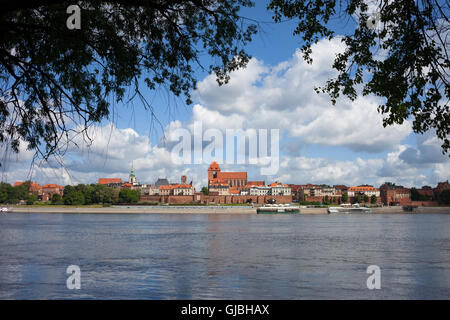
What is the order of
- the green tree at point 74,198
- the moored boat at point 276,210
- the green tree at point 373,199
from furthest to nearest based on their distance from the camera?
1. the green tree at point 373,199
2. the green tree at point 74,198
3. the moored boat at point 276,210

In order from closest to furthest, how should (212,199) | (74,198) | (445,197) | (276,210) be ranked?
(276,210) < (74,198) < (445,197) < (212,199)

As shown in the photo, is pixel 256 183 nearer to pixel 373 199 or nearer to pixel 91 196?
pixel 373 199

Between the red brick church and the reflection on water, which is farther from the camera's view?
the red brick church

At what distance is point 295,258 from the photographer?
63.2 ft

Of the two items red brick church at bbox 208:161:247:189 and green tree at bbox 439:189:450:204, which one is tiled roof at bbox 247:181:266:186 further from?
green tree at bbox 439:189:450:204

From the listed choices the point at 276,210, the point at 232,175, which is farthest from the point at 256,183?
the point at 276,210

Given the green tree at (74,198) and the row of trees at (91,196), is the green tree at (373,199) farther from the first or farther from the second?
the green tree at (74,198)

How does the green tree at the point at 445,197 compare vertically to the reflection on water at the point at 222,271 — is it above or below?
above

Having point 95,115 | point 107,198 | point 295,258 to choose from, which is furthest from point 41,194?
point 95,115

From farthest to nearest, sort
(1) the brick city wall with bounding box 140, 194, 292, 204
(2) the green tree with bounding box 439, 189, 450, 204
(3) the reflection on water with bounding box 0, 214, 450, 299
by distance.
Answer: (1) the brick city wall with bounding box 140, 194, 292, 204 < (2) the green tree with bounding box 439, 189, 450, 204 < (3) the reflection on water with bounding box 0, 214, 450, 299

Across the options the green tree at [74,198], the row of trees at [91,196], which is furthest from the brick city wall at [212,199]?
the green tree at [74,198]

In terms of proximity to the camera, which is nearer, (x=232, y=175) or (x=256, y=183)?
(x=232, y=175)

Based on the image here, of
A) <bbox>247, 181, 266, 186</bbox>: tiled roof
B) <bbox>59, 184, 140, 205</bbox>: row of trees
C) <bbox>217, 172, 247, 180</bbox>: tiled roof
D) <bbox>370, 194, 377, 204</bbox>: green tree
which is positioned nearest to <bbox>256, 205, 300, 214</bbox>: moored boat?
<bbox>59, 184, 140, 205</bbox>: row of trees

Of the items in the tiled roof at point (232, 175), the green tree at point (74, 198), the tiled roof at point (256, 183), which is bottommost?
the green tree at point (74, 198)
